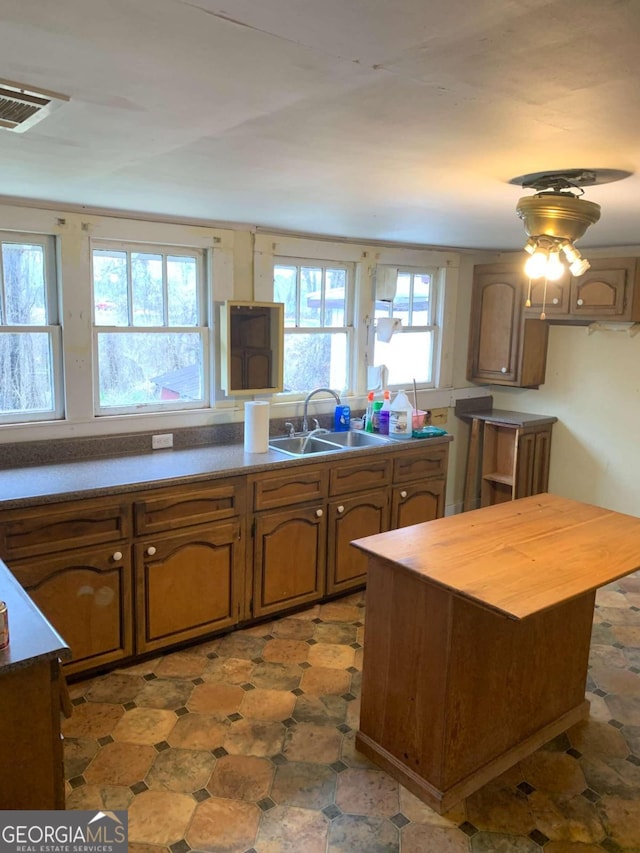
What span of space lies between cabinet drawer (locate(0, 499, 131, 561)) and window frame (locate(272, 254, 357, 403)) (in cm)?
150

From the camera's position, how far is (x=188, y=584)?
320 cm

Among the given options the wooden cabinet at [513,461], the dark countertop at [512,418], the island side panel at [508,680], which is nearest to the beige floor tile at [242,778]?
the island side panel at [508,680]

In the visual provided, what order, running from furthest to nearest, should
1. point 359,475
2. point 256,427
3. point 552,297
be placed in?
point 552,297 → point 359,475 → point 256,427

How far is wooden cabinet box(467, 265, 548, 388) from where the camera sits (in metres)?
4.81

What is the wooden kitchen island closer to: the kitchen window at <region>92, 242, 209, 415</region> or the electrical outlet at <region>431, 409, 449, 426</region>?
the kitchen window at <region>92, 242, 209, 415</region>

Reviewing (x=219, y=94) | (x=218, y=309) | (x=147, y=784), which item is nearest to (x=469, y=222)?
(x=218, y=309)

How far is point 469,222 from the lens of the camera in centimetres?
337

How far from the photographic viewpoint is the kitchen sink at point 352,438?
419cm

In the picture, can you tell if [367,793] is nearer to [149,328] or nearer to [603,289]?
[149,328]

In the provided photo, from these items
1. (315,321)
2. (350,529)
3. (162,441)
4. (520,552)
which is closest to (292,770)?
(520,552)

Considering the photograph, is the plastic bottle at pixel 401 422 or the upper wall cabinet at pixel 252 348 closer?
the upper wall cabinet at pixel 252 348

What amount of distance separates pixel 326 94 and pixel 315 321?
9.52 feet

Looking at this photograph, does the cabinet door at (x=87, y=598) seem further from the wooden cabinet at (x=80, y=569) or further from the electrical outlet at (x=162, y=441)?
the electrical outlet at (x=162, y=441)

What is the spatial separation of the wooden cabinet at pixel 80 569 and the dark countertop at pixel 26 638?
2.64 ft
